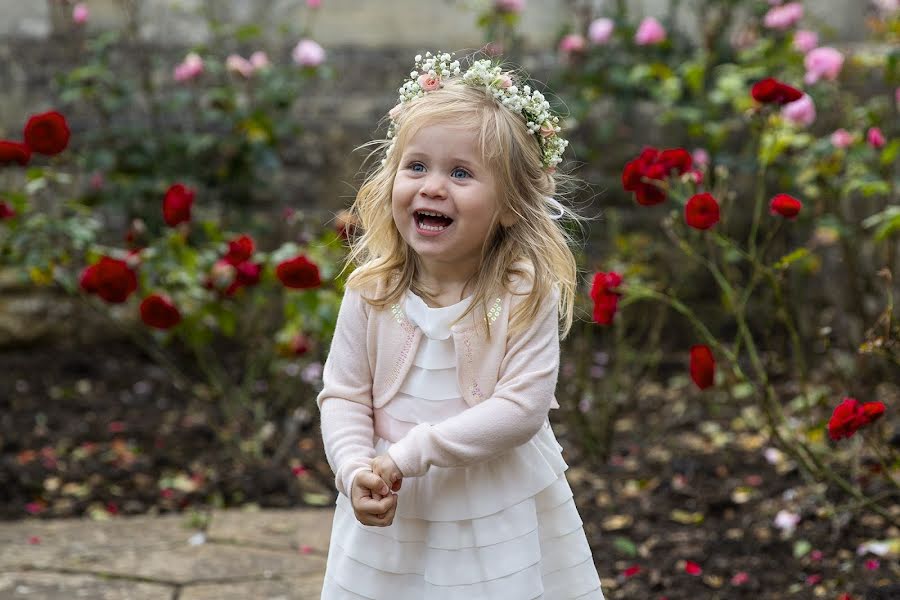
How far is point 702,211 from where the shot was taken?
234 centimetres

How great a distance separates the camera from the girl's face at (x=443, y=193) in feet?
5.78

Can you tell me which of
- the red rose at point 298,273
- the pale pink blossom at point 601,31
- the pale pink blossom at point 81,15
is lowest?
the red rose at point 298,273

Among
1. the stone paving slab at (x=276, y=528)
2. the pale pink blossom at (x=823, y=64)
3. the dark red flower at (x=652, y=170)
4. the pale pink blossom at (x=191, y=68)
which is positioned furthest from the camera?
the pale pink blossom at (x=191, y=68)

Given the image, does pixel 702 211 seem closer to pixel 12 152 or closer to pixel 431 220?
pixel 431 220

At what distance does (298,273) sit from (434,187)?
3.66ft

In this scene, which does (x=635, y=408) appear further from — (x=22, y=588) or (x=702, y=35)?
(x=22, y=588)

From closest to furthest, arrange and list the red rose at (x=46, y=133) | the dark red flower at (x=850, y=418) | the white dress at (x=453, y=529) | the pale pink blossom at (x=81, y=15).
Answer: the white dress at (x=453, y=529), the dark red flower at (x=850, y=418), the red rose at (x=46, y=133), the pale pink blossom at (x=81, y=15)

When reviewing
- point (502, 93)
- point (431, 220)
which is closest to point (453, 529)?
point (431, 220)

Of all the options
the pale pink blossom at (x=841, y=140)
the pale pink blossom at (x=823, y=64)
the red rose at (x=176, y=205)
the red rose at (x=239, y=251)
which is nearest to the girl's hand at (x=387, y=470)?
the red rose at (x=239, y=251)

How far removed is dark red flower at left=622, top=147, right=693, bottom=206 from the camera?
2.45 meters

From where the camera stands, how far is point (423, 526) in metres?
1.83

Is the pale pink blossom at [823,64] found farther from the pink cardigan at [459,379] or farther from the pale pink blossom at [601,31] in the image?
the pink cardigan at [459,379]

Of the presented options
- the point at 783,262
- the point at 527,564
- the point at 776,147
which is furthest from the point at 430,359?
the point at 776,147

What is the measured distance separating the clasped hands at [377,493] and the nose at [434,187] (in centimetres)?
42
